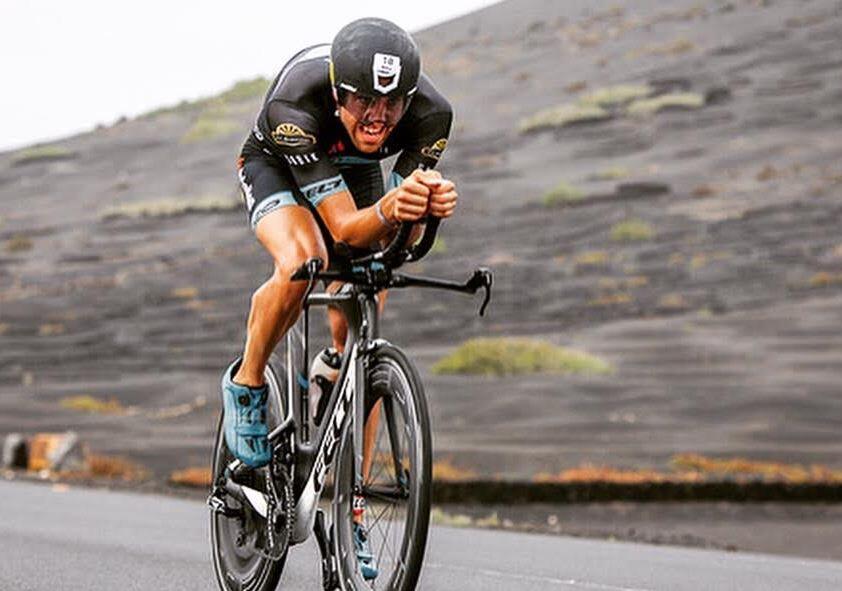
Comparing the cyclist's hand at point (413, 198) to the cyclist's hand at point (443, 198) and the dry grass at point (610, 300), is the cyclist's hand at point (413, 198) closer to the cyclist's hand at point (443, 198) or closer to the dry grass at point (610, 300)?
the cyclist's hand at point (443, 198)

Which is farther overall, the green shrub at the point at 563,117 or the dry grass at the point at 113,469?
the green shrub at the point at 563,117

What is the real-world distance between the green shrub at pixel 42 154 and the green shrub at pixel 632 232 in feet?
102

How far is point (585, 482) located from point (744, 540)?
9.21 feet

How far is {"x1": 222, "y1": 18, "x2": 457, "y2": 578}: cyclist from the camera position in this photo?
20.1ft

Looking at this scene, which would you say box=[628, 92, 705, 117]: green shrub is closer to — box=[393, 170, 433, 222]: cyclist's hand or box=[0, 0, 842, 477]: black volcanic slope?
box=[0, 0, 842, 477]: black volcanic slope

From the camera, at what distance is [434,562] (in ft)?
34.4

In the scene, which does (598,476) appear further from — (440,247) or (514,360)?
(440,247)

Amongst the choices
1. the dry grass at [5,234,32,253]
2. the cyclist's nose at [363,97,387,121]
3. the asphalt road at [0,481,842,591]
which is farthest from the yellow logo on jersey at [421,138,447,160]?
the dry grass at [5,234,32,253]

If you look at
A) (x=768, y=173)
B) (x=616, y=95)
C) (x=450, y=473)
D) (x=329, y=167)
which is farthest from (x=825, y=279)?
(x=329, y=167)

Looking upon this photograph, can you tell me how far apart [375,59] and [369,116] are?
0.27 m

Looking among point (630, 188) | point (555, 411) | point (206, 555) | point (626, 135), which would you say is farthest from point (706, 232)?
point (206, 555)

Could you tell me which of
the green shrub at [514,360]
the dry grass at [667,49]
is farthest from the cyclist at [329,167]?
the dry grass at [667,49]

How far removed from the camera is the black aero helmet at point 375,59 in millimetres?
6121

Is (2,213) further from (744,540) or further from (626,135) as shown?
(744,540)
